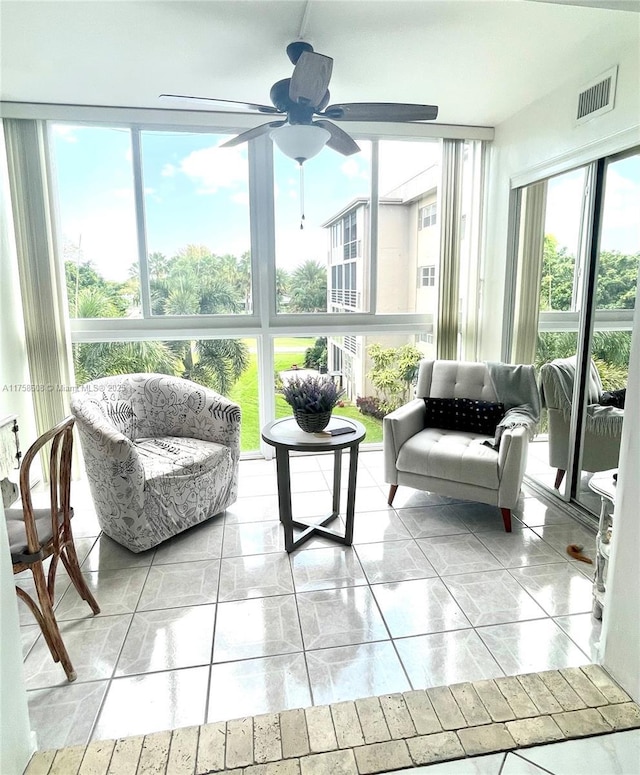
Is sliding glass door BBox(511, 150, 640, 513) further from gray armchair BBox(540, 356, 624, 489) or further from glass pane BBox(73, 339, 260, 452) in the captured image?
glass pane BBox(73, 339, 260, 452)

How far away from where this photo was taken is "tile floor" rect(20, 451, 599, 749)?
1.81m

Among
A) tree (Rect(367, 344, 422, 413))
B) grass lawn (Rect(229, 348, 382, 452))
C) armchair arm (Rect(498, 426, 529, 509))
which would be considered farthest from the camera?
tree (Rect(367, 344, 422, 413))

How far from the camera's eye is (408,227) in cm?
409

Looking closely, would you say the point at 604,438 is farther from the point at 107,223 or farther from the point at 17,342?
the point at 17,342

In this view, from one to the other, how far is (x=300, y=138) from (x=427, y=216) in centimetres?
201

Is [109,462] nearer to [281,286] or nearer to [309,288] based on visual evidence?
[281,286]

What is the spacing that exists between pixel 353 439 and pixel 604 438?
5.06 ft

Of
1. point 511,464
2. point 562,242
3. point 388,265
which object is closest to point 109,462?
point 511,464

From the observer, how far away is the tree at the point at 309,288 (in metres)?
3.99

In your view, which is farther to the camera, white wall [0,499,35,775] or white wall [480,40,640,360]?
white wall [480,40,640,360]

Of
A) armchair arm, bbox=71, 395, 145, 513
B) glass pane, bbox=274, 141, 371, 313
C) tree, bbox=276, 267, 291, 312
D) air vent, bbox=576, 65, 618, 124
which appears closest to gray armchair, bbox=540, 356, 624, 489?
air vent, bbox=576, 65, 618, 124

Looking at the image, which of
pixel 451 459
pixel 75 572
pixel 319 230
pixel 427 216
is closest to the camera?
pixel 75 572

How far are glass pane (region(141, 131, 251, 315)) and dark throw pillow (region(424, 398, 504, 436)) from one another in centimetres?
174

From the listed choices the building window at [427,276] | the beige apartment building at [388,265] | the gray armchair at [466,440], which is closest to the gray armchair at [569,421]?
the gray armchair at [466,440]
